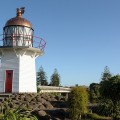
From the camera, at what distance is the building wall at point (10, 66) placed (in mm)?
27266

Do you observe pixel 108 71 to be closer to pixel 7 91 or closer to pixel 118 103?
pixel 7 91

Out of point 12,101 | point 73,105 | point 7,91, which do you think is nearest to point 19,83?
point 7,91

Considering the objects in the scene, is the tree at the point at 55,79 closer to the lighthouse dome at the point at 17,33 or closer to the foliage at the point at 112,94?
the lighthouse dome at the point at 17,33

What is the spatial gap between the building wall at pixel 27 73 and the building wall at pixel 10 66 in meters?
0.38

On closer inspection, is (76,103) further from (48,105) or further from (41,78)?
(41,78)

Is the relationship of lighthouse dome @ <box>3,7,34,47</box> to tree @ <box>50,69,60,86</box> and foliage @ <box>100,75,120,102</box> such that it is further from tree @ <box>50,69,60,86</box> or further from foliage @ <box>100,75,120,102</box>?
tree @ <box>50,69,60,86</box>

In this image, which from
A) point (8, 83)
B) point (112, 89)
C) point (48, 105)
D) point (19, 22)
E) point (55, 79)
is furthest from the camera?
point (55, 79)

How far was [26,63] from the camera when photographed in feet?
92.4

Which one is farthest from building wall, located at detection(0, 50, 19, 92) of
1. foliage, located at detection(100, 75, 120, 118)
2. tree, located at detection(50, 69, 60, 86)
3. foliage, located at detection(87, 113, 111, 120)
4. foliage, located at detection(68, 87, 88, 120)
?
tree, located at detection(50, 69, 60, 86)

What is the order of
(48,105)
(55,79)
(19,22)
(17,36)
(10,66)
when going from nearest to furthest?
(48,105)
(17,36)
(19,22)
(10,66)
(55,79)

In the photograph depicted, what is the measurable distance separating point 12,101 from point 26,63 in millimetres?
5635

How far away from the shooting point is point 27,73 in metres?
28.0

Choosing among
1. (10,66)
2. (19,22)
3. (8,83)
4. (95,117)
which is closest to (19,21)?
(19,22)

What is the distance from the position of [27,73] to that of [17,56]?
6.07ft
